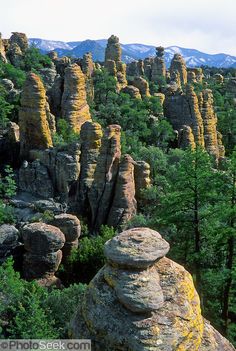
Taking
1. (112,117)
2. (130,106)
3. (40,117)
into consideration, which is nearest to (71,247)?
(40,117)

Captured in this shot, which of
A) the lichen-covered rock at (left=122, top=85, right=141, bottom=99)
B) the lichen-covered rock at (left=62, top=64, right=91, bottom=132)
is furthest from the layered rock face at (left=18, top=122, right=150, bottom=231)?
the lichen-covered rock at (left=122, top=85, right=141, bottom=99)

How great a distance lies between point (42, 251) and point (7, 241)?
286 centimetres

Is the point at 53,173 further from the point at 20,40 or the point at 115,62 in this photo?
the point at 20,40

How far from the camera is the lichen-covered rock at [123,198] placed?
31.0 meters

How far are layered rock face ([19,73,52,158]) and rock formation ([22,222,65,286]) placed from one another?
14535 mm

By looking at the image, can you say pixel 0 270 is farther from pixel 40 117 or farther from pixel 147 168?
pixel 40 117

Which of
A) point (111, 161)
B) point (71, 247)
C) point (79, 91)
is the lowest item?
point (71, 247)

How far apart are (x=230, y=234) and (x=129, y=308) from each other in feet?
31.0

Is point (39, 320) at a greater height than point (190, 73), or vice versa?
point (190, 73)

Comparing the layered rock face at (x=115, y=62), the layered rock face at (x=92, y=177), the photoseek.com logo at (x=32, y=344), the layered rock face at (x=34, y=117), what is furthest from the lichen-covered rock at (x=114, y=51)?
the photoseek.com logo at (x=32, y=344)

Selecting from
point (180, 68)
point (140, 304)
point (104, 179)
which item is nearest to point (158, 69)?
point (180, 68)

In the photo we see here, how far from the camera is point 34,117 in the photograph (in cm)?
3884

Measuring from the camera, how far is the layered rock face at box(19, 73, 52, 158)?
126 ft

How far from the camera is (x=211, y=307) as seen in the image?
71.1ft
